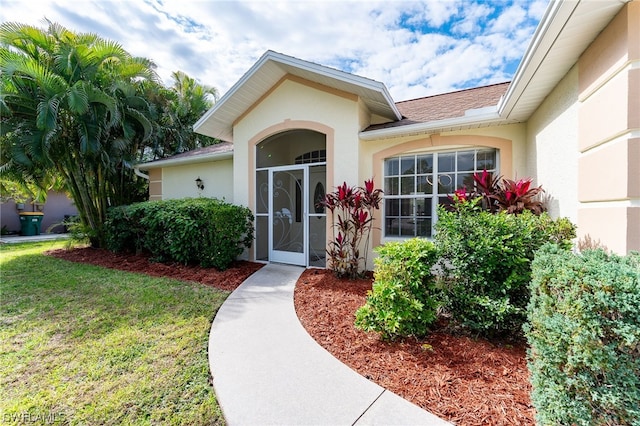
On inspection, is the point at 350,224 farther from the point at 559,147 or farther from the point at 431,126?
the point at 559,147

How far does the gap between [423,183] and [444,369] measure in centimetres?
448

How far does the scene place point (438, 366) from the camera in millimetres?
3027

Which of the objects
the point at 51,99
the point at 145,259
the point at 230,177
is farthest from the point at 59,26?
the point at 145,259

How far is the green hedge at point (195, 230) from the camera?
279 inches

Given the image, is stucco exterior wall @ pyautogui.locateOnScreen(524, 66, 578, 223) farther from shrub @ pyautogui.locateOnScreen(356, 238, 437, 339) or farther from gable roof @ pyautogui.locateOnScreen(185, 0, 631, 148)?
shrub @ pyautogui.locateOnScreen(356, 238, 437, 339)

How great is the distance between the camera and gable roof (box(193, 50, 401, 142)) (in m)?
6.14

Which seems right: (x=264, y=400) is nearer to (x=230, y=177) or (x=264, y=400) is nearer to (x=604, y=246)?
(x=604, y=246)

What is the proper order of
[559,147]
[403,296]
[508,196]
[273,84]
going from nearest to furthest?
1. [403,296]
2. [559,147]
3. [508,196]
4. [273,84]

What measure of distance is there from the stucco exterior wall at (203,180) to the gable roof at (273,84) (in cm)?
143

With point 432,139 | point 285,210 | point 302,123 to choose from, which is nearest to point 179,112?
point 285,210

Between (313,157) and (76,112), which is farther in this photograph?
(313,157)

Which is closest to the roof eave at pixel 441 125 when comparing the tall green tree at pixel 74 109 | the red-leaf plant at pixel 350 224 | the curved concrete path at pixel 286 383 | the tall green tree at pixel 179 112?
the red-leaf plant at pixel 350 224

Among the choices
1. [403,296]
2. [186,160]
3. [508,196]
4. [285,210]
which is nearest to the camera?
[403,296]

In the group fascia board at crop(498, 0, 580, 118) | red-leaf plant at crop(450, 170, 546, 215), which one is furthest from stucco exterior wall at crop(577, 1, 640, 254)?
red-leaf plant at crop(450, 170, 546, 215)
